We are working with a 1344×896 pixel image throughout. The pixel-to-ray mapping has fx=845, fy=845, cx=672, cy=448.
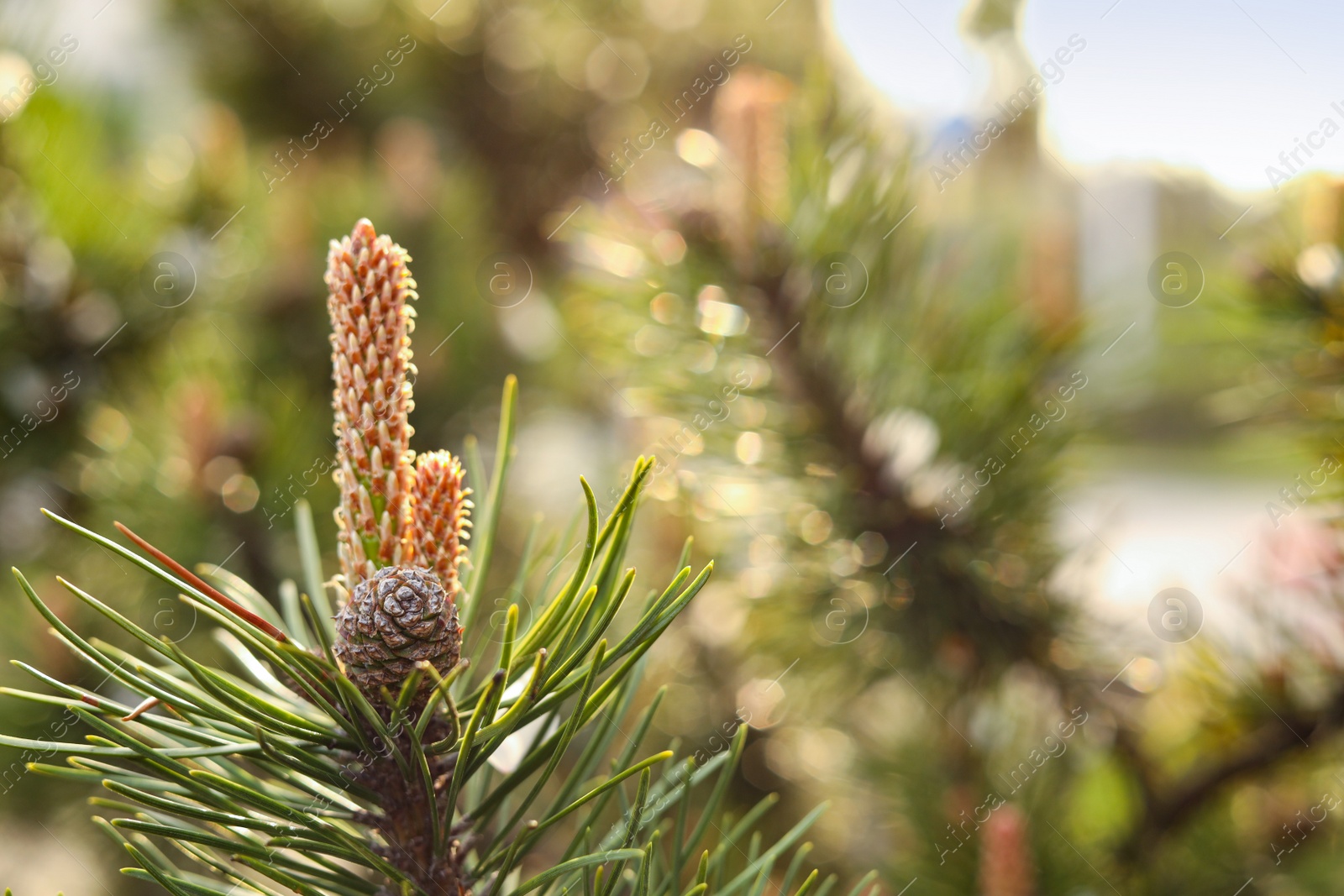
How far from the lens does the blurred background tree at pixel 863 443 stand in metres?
0.38

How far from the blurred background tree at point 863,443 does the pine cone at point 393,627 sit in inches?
9.2

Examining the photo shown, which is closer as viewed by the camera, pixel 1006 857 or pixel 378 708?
pixel 378 708

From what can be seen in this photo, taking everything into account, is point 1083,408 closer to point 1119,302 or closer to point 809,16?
point 1119,302

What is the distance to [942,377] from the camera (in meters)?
0.41

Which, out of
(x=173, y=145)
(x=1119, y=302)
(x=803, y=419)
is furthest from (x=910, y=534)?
(x=173, y=145)

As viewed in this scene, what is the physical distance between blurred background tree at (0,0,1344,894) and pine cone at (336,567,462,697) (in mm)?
233

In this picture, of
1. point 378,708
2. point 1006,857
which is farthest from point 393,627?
point 1006,857

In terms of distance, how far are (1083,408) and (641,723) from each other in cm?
31

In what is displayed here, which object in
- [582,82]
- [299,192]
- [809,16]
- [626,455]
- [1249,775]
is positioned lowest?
[1249,775]

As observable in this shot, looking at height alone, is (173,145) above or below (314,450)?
above

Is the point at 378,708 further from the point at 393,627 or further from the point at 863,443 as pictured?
the point at 863,443

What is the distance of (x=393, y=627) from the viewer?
0.17m

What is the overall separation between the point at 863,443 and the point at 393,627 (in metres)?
0.29

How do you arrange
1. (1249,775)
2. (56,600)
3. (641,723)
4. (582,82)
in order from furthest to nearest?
(582,82) < (56,600) < (1249,775) < (641,723)
